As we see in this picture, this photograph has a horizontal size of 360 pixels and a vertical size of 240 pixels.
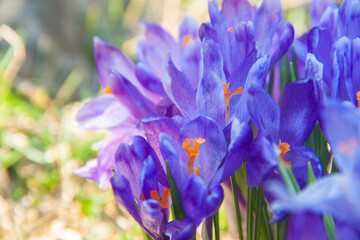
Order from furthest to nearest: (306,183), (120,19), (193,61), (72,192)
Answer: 1. (120,19)
2. (72,192)
3. (193,61)
4. (306,183)

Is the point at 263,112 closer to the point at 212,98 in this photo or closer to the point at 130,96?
the point at 212,98

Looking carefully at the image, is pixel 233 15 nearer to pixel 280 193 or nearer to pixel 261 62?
pixel 261 62

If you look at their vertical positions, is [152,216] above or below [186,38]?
below

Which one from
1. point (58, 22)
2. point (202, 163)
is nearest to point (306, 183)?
point (202, 163)

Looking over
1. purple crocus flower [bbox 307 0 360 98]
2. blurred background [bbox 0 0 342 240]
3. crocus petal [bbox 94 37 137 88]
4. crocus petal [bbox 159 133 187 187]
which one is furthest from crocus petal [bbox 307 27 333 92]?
blurred background [bbox 0 0 342 240]

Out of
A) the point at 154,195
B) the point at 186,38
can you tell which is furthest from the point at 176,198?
the point at 186,38

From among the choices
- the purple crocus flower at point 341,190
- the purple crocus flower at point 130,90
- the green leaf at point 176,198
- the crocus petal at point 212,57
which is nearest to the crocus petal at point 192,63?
the purple crocus flower at point 130,90
